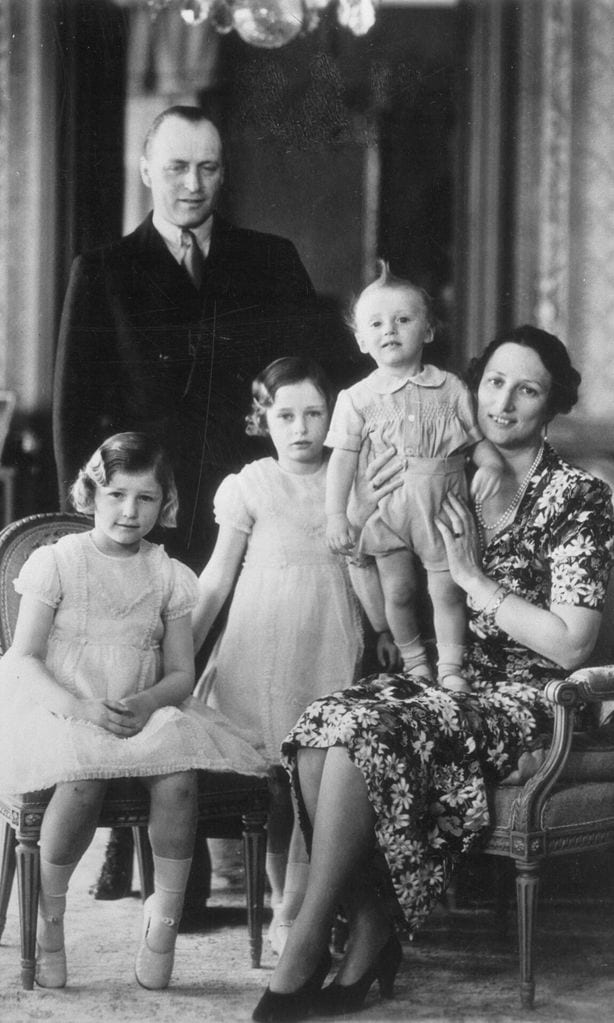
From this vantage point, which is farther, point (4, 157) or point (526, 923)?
point (4, 157)

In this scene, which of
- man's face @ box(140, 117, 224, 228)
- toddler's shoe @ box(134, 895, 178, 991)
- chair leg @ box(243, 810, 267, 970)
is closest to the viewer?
toddler's shoe @ box(134, 895, 178, 991)

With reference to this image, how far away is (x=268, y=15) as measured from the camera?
317 cm

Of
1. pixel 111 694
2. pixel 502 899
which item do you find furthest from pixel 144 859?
pixel 502 899

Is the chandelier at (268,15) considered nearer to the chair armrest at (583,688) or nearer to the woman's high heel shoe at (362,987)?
the chair armrest at (583,688)

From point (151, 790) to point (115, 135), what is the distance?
181 cm

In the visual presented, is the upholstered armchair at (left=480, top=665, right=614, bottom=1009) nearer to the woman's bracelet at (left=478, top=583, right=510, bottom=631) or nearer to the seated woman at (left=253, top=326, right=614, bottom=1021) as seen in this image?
the seated woman at (left=253, top=326, right=614, bottom=1021)

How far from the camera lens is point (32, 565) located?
2.86m

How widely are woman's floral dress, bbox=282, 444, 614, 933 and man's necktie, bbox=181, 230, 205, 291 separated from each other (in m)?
1.10

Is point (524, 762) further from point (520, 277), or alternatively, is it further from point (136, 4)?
point (136, 4)

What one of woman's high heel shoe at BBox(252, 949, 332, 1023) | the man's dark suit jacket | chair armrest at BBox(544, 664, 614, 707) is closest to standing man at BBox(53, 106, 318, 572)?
the man's dark suit jacket

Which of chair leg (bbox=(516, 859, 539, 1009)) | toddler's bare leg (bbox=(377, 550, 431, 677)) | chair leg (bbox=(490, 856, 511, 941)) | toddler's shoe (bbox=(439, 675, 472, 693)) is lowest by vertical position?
chair leg (bbox=(490, 856, 511, 941))

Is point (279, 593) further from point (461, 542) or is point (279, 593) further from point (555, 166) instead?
point (555, 166)

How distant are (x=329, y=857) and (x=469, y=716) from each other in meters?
0.47

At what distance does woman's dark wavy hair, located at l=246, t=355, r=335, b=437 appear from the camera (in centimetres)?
317
